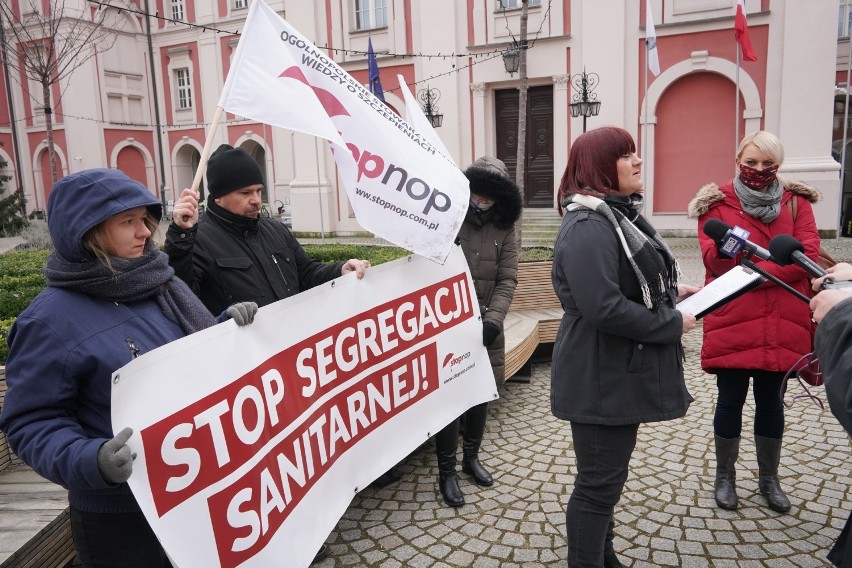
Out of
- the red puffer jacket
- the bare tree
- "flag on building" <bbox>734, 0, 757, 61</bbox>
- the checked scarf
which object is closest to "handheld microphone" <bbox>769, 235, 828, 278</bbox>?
the checked scarf

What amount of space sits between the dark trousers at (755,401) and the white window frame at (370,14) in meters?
18.6

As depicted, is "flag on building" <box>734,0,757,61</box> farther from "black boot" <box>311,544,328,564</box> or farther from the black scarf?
the black scarf

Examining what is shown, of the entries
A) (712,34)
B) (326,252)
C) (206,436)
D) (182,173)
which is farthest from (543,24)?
(182,173)

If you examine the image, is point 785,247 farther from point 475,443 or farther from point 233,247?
point 475,443

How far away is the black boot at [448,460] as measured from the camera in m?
3.59

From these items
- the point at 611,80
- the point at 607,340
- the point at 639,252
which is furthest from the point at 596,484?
the point at 611,80

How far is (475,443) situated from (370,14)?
61.2 ft

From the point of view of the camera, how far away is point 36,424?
1696 mm

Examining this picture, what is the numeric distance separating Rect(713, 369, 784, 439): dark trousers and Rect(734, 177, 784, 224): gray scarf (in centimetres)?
81

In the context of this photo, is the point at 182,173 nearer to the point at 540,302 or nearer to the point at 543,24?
the point at 543,24

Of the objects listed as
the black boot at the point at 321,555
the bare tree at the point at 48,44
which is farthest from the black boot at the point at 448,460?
the bare tree at the point at 48,44

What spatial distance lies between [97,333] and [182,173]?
31.2m

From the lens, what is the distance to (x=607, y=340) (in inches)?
94.2

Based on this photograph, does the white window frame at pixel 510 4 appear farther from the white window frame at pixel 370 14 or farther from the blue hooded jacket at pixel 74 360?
the blue hooded jacket at pixel 74 360
